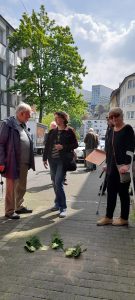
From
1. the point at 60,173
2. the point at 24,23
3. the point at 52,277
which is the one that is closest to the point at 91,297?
the point at 52,277

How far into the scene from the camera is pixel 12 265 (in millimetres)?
3527

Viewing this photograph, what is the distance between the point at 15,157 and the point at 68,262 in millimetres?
2146

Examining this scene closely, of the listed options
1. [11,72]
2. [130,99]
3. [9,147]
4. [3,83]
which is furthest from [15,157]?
[130,99]

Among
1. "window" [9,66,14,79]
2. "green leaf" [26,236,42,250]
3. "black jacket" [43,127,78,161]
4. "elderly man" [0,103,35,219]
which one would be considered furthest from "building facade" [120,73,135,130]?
"green leaf" [26,236,42,250]

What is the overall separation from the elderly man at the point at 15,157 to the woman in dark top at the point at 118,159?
141cm

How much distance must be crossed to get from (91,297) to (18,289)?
67 cm

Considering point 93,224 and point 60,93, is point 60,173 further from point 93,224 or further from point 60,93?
point 60,93

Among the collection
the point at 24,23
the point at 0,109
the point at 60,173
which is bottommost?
the point at 60,173

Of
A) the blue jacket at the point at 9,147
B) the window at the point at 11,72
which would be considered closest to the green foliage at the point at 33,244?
the blue jacket at the point at 9,147

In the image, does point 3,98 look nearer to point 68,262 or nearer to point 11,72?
point 11,72

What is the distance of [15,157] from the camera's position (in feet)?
17.3

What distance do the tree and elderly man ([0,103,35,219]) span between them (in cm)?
2701

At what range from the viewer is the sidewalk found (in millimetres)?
3018

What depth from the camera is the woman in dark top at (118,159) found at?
16.0 feet
